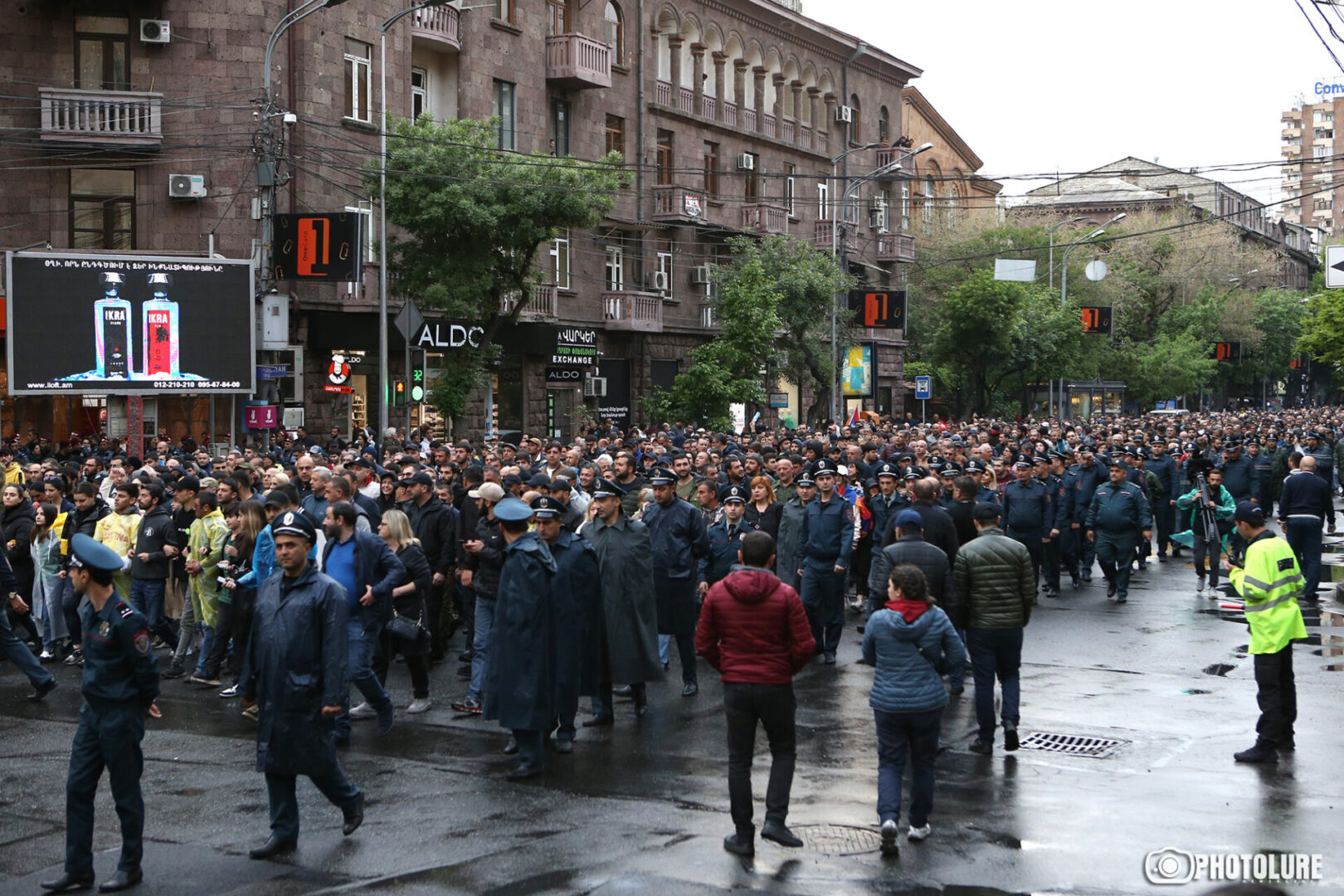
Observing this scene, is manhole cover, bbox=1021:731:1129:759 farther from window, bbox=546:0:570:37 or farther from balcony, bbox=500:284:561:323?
window, bbox=546:0:570:37

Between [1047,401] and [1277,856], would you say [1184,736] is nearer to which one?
[1277,856]

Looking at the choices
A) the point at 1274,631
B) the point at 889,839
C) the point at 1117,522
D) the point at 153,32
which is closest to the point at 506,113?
the point at 153,32

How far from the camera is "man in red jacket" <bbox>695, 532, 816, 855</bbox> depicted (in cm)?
742

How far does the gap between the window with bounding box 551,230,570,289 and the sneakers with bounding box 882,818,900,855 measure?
1231 inches

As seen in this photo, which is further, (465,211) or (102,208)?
(102,208)

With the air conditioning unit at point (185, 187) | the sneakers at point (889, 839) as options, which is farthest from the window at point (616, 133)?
the sneakers at point (889, 839)

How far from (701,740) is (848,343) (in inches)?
1426

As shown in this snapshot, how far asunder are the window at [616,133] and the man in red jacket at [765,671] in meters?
34.7

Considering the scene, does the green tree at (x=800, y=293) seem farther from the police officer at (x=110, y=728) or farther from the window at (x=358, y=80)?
Result: the police officer at (x=110, y=728)

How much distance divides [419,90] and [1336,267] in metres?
20.9

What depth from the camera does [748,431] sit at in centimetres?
3525

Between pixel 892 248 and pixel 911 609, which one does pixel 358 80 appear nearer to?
pixel 911 609

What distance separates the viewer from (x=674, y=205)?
138ft

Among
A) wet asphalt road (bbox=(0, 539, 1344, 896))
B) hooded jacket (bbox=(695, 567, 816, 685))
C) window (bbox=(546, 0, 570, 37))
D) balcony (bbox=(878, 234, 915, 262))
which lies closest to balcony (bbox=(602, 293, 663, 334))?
window (bbox=(546, 0, 570, 37))
